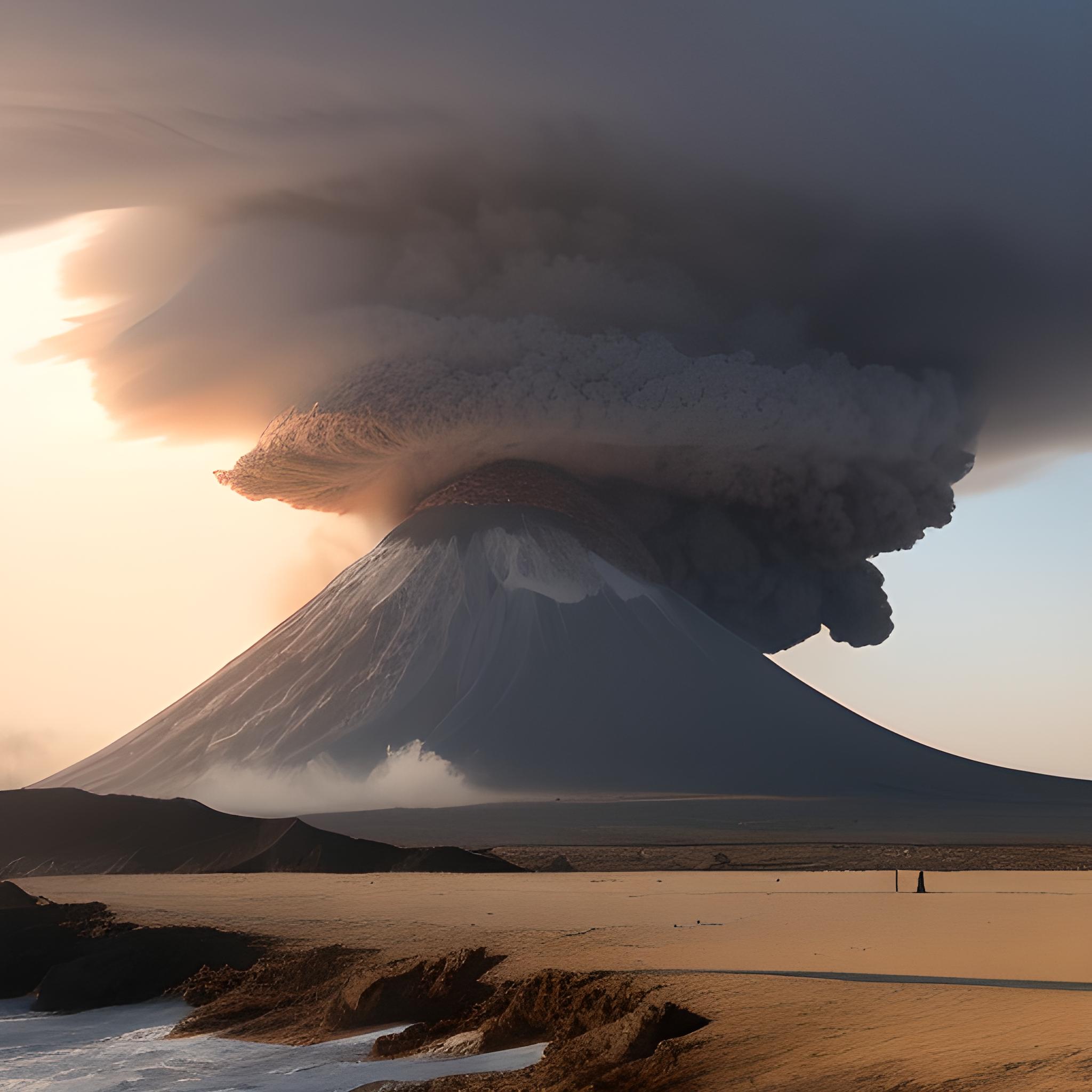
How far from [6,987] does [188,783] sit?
2863 inches

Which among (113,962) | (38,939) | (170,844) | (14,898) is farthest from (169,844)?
(113,962)

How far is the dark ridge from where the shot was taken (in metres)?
51.2

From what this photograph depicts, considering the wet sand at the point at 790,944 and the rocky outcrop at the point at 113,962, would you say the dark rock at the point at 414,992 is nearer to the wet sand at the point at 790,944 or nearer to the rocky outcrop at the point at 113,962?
the wet sand at the point at 790,944

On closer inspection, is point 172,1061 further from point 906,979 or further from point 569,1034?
point 906,979

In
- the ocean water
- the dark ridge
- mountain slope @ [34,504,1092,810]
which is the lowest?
the ocean water

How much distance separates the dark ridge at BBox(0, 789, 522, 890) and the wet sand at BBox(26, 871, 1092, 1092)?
427 centimetres

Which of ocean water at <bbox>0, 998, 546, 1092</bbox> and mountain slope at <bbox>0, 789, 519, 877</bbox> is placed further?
mountain slope at <bbox>0, 789, 519, 877</bbox>

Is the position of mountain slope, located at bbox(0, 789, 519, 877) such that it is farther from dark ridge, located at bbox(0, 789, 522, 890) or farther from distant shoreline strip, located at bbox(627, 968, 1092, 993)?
distant shoreline strip, located at bbox(627, 968, 1092, 993)

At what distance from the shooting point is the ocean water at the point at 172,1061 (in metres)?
19.6

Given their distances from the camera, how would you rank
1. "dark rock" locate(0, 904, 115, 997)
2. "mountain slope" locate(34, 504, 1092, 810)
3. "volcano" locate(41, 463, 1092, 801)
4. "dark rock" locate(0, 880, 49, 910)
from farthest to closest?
"volcano" locate(41, 463, 1092, 801)
"mountain slope" locate(34, 504, 1092, 810)
"dark rock" locate(0, 880, 49, 910)
"dark rock" locate(0, 904, 115, 997)

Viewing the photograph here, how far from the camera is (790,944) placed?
23.8m

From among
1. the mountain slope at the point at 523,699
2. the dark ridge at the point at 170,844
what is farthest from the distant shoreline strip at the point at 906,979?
the mountain slope at the point at 523,699

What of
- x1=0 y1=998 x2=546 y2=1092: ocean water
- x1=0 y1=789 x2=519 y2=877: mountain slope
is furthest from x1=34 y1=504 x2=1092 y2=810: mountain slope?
x1=0 y1=998 x2=546 y2=1092: ocean water

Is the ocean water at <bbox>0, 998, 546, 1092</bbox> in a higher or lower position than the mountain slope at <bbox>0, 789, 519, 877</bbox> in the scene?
lower
